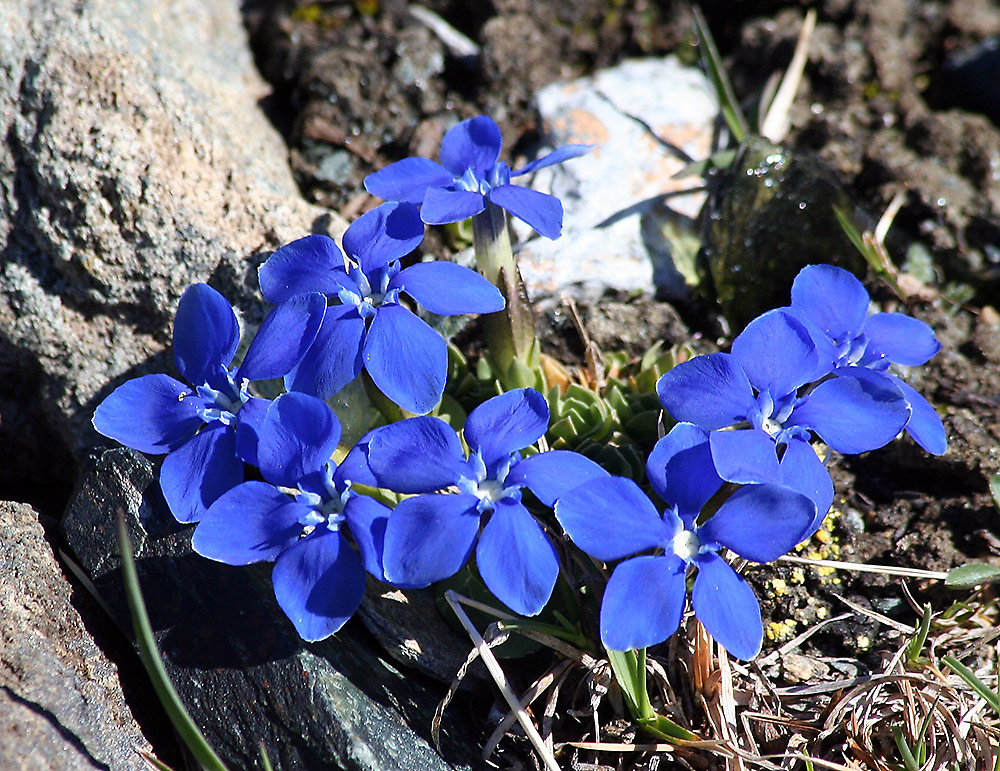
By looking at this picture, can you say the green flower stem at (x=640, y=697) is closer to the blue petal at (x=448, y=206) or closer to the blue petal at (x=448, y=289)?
the blue petal at (x=448, y=289)

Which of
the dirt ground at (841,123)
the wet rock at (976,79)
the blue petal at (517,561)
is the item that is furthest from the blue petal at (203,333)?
the wet rock at (976,79)

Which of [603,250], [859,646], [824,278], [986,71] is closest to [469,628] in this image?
[859,646]

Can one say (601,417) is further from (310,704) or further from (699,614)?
(310,704)

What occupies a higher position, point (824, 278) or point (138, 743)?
point (824, 278)

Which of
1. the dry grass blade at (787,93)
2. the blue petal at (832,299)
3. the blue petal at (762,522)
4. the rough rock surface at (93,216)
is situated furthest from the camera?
the dry grass blade at (787,93)

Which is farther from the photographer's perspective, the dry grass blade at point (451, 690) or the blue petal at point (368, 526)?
the dry grass blade at point (451, 690)

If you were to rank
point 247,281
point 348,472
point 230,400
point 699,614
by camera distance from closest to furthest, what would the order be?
1. point 699,614
2. point 348,472
3. point 230,400
4. point 247,281

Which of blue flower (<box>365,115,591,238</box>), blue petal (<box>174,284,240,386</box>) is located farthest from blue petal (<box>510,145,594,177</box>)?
blue petal (<box>174,284,240,386</box>)

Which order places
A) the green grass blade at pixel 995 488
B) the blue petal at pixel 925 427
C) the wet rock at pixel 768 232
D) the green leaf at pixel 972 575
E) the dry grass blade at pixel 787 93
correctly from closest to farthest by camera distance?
the blue petal at pixel 925 427 < the green leaf at pixel 972 575 < the green grass blade at pixel 995 488 < the wet rock at pixel 768 232 < the dry grass blade at pixel 787 93
